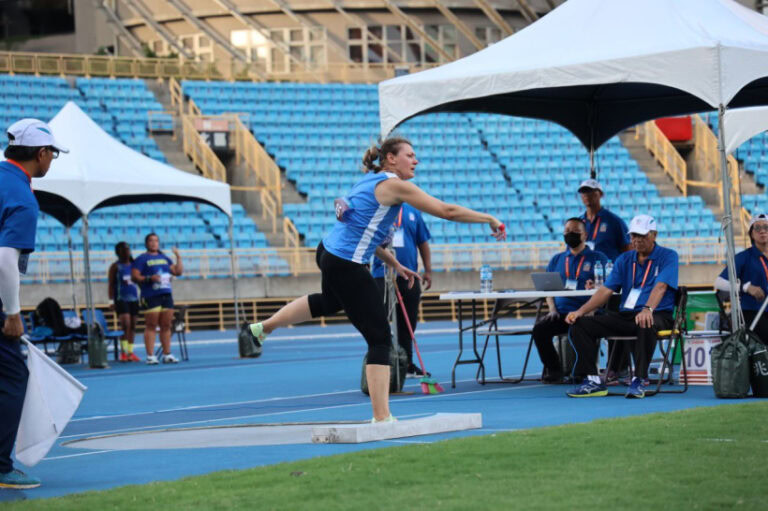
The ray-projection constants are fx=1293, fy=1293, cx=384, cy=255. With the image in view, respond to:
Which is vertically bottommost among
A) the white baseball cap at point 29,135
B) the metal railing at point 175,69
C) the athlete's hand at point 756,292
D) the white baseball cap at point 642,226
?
the athlete's hand at point 756,292

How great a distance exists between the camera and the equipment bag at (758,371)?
1043 cm

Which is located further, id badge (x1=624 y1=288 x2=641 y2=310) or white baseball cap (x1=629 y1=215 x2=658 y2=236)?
id badge (x1=624 y1=288 x2=641 y2=310)

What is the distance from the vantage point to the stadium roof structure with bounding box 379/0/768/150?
Result: 11.0 m

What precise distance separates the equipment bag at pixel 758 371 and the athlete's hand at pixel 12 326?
243 inches

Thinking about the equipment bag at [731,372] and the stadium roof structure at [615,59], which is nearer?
the equipment bag at [731,372]

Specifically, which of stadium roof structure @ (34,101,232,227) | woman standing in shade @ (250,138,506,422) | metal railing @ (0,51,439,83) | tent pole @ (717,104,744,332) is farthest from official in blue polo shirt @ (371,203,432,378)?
metal railing @ (0,51,439,83)

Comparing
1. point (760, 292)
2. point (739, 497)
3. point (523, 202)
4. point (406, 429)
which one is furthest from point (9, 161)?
point (523, 202)

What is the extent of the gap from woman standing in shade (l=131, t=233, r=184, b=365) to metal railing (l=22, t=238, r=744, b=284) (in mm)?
9001

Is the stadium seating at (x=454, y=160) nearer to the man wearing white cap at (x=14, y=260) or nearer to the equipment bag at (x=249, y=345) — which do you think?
the equipment bag at (x=249, y=345)

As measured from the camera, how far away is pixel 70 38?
53094 mm

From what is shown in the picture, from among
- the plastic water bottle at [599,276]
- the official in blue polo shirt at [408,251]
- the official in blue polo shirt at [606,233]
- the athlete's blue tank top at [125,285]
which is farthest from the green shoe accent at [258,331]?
the athlete's blue tank top at [125,285]

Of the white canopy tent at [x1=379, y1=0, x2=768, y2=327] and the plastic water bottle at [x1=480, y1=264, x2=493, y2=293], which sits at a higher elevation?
the white canopy tent at [x1=379, y1=0, x2=768, y2=327]

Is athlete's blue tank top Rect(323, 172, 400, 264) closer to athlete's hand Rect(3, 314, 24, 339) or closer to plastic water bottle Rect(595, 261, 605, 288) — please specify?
athlete's hand Rect(3, 314, 24, 339)

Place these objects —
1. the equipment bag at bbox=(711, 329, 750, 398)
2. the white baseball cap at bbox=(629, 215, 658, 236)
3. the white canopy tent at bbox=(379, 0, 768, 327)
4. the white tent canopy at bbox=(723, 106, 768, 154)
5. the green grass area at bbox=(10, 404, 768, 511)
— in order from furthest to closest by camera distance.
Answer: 1. the white tent canopy at bbox=(723, 106, 768, 154)
2. the white baseball cap at bbox=(629, 215, 658, 236)
3. the white canopy tent at bbox=(379, 0, 768, 327)
4. the equipment bag at bbox=(711, 329, 750, 398)
5. the green grass area at bbox=(10, 404, 768, 511)
